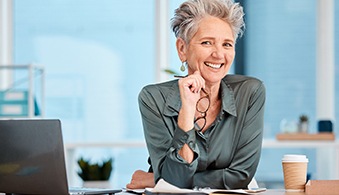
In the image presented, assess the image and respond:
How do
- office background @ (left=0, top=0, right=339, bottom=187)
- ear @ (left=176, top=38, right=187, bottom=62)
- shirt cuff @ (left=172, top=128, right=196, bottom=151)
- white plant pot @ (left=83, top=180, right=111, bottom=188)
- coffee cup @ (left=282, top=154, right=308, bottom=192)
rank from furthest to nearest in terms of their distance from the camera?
office background @ (left=0, top=0, right=339, bottom=187) → white plant pot @ (left=83, top=180, right=111, bottom=188) → ear @ (left=176, top=38, right=187, bottom=62) → shirt cuff @ (left=172, top=128, right=196, bottom=151) → coffee cup @ (left=282, top=154, right=308, bottom=192)

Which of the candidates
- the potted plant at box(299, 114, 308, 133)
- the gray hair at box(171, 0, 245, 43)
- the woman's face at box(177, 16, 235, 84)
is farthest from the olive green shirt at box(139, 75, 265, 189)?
the potted plant at box(299, 114, 308, 133)

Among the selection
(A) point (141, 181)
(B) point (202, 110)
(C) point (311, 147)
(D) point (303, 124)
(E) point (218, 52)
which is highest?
(E) point (218, 52)

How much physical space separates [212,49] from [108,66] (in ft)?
11.4

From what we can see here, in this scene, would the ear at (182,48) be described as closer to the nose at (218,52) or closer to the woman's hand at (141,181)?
the nose at (218,52)

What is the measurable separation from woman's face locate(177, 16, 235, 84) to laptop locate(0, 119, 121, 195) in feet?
2.05

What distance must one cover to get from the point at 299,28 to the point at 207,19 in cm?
330

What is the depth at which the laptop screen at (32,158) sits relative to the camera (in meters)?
2.22

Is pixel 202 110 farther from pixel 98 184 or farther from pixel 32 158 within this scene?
pixel 98 184

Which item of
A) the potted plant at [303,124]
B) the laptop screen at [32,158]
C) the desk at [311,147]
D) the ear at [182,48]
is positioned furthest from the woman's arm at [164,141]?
the potted plant at [303,124]

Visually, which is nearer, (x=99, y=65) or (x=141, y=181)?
(x=141, y=181)

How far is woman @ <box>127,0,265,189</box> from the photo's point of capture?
2.53 m

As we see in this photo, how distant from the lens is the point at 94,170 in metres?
5.63

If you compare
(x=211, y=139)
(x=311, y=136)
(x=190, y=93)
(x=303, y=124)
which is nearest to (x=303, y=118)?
(x=303, y=124)

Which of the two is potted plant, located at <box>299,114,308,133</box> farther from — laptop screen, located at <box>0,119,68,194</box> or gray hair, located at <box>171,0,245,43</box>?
laptop screen, located at <box>0,119,68,194</box>
